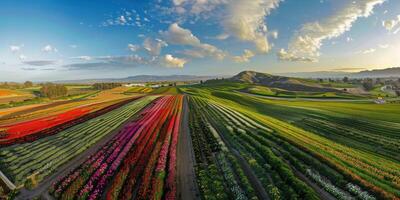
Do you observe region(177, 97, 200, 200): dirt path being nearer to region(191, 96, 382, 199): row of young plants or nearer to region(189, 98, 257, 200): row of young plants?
region(189, 98, 257, 200): row of young plants

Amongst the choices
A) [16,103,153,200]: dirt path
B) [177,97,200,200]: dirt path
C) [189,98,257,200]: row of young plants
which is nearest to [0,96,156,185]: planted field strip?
[16,103,153,200]: dirt path

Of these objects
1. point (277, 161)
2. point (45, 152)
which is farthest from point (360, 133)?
point (45, 152)

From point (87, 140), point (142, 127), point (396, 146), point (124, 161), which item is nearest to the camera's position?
point (124, 161)

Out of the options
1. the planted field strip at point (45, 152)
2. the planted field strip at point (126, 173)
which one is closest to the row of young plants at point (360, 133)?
the planted field strip at point (126, 173)

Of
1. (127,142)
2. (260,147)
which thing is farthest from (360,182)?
(127,142)

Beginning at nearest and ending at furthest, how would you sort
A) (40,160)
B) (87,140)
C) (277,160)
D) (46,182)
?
(46,182), (277,160), (40,160), (87,140)

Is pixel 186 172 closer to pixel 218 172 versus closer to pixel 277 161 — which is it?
pixel 218 172

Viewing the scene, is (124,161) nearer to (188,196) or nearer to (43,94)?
(188,196)
